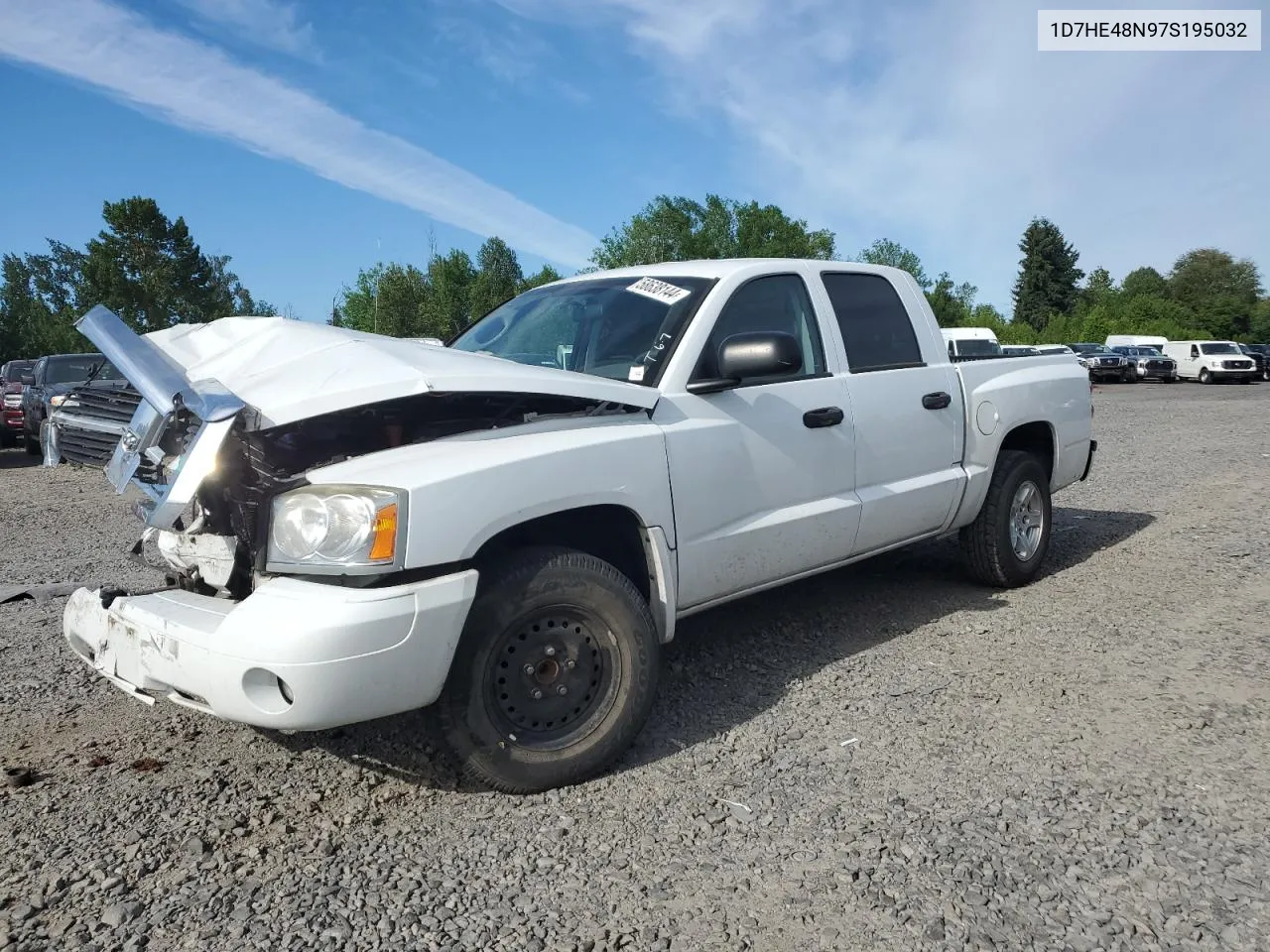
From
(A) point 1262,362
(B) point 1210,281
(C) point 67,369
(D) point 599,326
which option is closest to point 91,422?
(D) point 599,326

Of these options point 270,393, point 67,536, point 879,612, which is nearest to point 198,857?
point 270,393

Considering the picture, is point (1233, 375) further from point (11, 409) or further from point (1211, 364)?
point (11, 409)

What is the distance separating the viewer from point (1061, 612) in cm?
511

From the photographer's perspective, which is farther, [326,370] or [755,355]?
[755,355]

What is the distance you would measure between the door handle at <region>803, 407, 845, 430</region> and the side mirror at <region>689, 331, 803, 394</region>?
0.47 metres

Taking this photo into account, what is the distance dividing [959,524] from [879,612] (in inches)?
25.4

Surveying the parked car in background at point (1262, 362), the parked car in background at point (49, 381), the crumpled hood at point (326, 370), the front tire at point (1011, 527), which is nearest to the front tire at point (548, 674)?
the crumpled hood at point (326, 370)

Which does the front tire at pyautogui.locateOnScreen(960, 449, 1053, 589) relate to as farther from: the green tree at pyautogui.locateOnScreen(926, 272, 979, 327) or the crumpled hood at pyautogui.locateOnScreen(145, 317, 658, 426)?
the green tree at pyautogui.locateOnScreen(926, 272, 979, 327)

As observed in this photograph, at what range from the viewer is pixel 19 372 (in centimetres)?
2033

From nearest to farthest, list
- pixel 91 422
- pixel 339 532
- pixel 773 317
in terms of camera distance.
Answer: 1. pixel 339 532
2. pixel 91 422
3. pixel 773 317

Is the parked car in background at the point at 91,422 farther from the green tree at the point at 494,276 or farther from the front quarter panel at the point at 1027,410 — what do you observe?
the green tree at the point at 494,276

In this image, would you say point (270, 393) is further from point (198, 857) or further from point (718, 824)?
point (718, 824)

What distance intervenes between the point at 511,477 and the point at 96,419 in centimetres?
155

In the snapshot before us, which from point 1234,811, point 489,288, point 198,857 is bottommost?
point 1234,811
